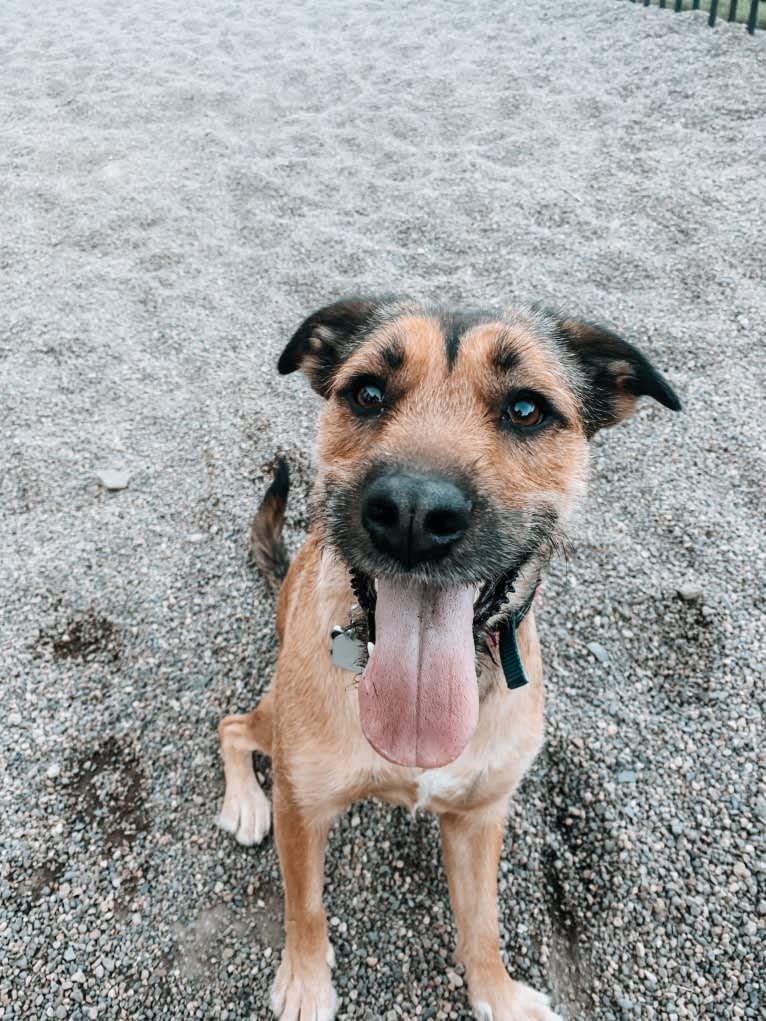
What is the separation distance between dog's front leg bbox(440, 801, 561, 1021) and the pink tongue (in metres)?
0.57

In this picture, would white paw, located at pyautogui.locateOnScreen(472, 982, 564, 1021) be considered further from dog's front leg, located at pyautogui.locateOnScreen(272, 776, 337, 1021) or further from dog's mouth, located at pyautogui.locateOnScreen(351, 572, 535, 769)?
dog's mouth, located at pyautogui.locateOnScreen(351, 572, 535, 769)

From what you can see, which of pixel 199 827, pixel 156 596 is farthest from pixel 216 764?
pixel 156 596

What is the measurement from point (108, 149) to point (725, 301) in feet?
20.6

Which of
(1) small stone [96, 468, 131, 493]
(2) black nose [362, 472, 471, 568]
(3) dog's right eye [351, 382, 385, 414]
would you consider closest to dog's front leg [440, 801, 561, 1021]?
(2) black nose [362, 472, 471, 568]

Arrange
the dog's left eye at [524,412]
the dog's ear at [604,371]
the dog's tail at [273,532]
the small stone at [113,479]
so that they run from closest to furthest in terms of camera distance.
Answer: the dog's left eye at [524,412] < the dog's ear at [604,371] < the dog's tail at [273,532] < the small stone at [113,479]

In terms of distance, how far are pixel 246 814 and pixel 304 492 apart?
189 cm

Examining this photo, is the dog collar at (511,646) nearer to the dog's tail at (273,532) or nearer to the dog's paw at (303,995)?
the dog's paw at (303,995)

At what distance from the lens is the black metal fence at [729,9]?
8.47 meters

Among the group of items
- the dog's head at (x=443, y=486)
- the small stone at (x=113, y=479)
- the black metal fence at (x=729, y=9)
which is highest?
the black metal fence at (x=729, y=9)

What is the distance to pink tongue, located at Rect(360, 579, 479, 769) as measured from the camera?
79.0 inches

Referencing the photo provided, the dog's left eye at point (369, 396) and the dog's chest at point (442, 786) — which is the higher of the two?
the dog's left eye at point (369, 396)

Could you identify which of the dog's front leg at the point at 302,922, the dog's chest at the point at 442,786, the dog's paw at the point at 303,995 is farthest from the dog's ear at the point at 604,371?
the dog's paw at the point at 303,995

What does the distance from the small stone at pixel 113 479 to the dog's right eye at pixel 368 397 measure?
243cm

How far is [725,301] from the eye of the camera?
5328mm
